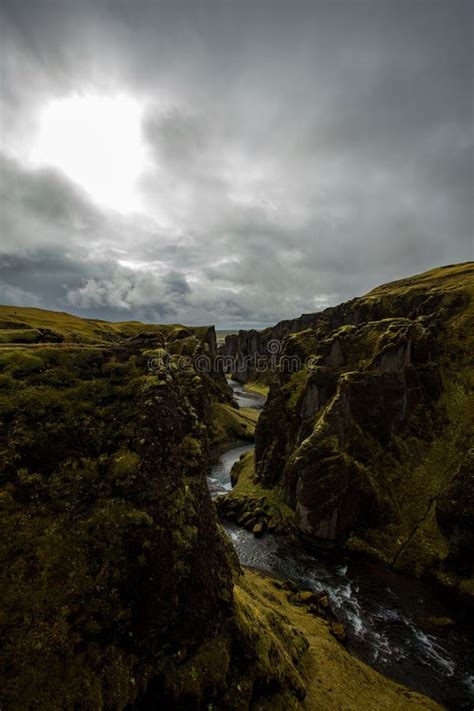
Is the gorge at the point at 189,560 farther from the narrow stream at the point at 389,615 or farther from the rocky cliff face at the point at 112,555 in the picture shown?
the narrow stream at the point at 389,615

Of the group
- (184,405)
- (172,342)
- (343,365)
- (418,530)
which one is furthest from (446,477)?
(172,342)

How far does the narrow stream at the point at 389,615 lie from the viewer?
31.7 metres

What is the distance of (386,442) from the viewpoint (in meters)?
60.7

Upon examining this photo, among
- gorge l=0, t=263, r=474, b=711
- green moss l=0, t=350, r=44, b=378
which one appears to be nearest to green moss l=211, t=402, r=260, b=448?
gorge l=0, t=263, r=474, b=711

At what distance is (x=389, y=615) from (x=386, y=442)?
90.1 ft

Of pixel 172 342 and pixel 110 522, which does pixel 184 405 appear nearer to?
pixel 110 522

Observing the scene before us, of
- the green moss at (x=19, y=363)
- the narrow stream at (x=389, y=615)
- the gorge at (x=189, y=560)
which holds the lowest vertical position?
the narrow stream at (x=389, y=615)

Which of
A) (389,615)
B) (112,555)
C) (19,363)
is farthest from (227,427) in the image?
(112,555)

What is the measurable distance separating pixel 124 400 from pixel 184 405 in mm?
4612

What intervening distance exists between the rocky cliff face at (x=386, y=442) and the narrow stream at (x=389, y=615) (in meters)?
3.48

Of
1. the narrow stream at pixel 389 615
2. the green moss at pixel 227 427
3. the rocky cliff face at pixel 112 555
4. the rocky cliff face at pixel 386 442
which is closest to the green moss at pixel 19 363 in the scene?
the rocky cliff face at pixel 112 555

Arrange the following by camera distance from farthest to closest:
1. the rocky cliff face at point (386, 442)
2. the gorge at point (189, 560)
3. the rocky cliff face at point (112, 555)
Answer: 1. the rocky cliff face at point (386, 442)
2. the gorge at point (189, 560)
3. the rocky cliff face at point (112, 555)

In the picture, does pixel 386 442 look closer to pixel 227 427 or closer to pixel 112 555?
pixel 112 555

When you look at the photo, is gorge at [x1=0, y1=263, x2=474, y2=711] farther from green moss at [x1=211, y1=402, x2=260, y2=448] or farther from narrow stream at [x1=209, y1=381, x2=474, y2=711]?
green moss at [x1=211, y1=402, x2=260, y2=448]
